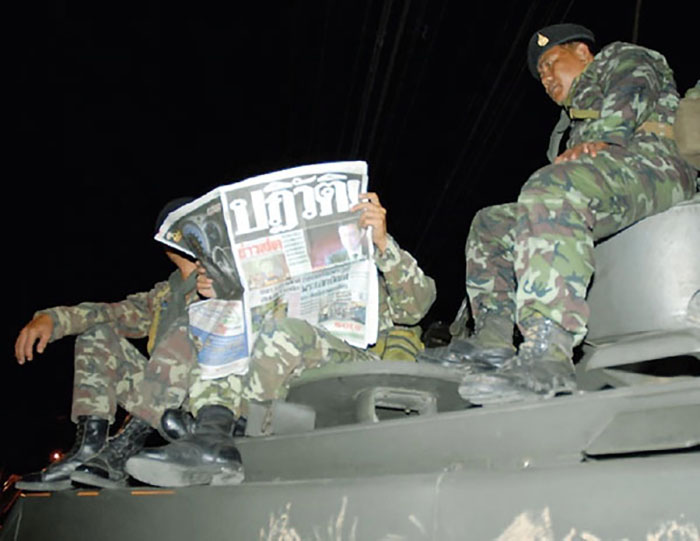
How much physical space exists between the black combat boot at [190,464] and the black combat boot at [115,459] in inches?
24.5

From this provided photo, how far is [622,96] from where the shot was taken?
A: 7.83 ft

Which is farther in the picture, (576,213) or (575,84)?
(575,84)

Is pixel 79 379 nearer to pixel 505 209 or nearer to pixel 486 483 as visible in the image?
pixel 505 209

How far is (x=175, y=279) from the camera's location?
401 centimetres

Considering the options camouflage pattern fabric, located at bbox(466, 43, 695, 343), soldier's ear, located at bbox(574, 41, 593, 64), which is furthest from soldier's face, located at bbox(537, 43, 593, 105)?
camouflage pattern fabric, located at bbox(466, 43, 695, 343)

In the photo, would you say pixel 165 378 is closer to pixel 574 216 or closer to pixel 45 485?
pixel 45 485

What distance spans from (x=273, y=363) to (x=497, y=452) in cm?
118

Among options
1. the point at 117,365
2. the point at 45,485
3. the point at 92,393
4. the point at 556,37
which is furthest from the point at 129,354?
the point at 556,37

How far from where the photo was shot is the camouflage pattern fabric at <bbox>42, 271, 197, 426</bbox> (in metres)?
3.32

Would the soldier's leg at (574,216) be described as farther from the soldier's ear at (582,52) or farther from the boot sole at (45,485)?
the boot sole at (45,485)

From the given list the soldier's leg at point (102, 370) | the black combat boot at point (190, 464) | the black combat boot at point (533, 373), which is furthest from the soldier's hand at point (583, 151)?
the soldier's leg at point (102, 370)

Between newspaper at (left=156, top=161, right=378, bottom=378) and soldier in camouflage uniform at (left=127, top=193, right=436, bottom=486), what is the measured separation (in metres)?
0.07

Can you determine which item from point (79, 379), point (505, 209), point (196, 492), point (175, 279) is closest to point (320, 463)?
point (196, 492)

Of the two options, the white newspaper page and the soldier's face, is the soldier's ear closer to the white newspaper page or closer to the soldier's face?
the soldier's face
